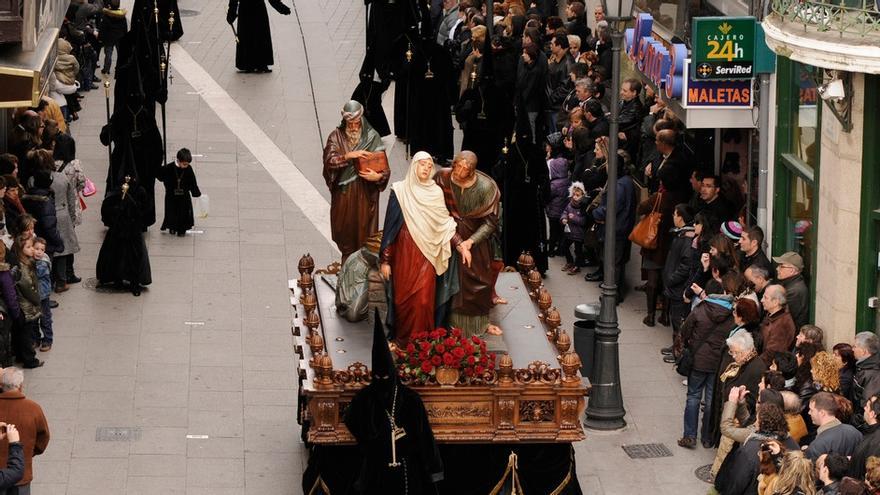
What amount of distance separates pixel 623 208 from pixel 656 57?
2019mm

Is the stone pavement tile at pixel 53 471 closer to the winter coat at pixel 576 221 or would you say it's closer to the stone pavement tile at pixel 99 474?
the stone pavement tile at pixel 99 474

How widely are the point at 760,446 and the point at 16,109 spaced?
14.2 meters

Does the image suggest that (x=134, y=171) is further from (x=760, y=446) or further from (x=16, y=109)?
(x=760, y=446)

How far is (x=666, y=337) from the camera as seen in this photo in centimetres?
2725

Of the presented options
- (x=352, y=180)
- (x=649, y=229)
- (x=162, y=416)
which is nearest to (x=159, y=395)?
(x=162, y=416)

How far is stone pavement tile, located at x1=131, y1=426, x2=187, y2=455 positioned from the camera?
23328 millimetres

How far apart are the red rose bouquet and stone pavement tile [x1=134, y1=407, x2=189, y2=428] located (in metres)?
3.87

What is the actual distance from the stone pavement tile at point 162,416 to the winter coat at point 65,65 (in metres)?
11.7

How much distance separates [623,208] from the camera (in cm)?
2823

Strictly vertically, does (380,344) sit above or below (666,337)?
above

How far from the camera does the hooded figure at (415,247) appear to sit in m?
21.7

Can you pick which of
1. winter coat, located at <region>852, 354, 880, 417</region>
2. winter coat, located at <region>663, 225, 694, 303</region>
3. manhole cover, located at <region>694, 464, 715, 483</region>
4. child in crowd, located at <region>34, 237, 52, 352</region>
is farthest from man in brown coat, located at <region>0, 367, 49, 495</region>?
winter coat, located at <region>663, 225, 694, 303</region>

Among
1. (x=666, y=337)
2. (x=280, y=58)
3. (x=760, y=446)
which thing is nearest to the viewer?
(x=760, y=446)

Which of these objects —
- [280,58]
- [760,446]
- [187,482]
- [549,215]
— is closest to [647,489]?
[760,446]
